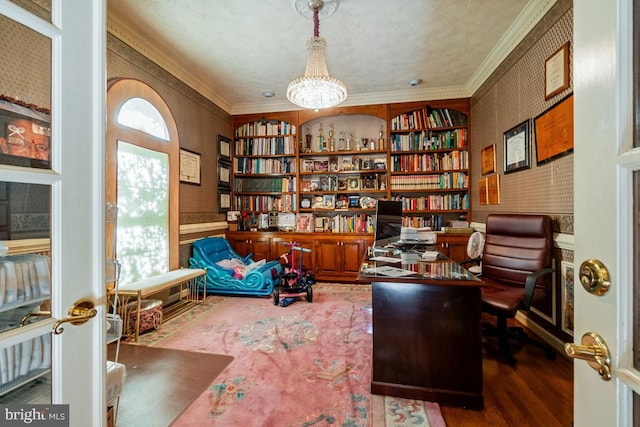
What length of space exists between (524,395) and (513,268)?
3.48ft

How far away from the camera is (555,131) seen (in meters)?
2.16

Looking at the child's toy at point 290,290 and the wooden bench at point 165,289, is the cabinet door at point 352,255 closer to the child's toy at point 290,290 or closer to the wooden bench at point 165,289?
Answer: the child's toy at point 290,290

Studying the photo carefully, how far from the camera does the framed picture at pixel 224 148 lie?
4.42 m

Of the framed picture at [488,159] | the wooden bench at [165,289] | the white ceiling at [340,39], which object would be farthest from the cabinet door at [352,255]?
the white ceiling at [340,39]

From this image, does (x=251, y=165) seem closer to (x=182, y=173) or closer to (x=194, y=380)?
(x=182, y=173)

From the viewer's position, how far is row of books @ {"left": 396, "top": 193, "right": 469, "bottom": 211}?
418 cm

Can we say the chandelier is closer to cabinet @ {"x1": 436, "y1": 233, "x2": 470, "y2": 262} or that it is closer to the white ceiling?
the white ceiling

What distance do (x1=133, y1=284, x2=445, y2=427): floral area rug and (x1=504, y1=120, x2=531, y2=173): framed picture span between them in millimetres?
2209

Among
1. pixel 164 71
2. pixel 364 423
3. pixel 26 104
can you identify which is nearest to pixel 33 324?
pixel 26 104

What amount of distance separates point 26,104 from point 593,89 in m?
1.20

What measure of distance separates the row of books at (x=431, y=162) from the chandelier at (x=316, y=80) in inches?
76.5

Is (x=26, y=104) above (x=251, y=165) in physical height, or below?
below

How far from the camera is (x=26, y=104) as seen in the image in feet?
2.04

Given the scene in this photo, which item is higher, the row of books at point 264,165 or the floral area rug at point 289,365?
the row of books at point 264,165
